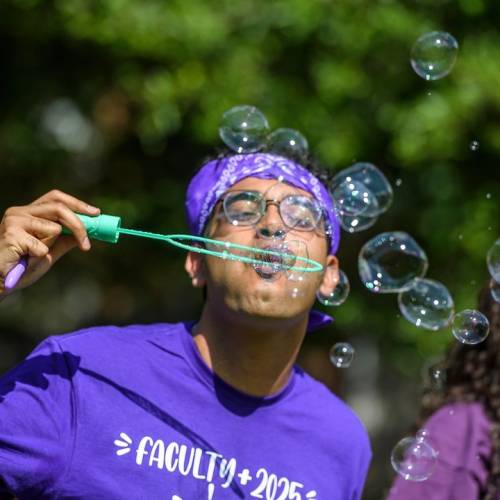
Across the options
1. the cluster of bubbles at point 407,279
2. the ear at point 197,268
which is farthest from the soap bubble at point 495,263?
the ear at point 197,268

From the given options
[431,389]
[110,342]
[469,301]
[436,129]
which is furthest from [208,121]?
[110,342]

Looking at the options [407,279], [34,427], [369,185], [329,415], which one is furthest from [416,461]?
[34,427]

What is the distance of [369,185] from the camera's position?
3754 mm

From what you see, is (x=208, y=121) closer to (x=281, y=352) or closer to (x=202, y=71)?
(x=202, y=71)

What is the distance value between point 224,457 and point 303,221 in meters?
0.61

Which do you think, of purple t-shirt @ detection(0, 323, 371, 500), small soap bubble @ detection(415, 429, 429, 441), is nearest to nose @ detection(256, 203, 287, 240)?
purple t-shirt @ detection(0, 323, 371, 500)

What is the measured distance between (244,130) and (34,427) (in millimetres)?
1215

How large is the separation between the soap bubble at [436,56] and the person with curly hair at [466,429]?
82 centimetres

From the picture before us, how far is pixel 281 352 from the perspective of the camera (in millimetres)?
3184

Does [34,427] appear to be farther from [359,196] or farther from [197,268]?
[359,196]

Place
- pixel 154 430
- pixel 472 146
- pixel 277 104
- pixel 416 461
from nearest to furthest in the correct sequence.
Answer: pixel 154 430 < pixel 416 461 < pixel 472 146 < pixel 277 104

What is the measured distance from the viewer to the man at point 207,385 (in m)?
2.77

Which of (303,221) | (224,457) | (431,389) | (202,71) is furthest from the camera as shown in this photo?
(202,71)

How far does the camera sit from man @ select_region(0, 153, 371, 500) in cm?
277
